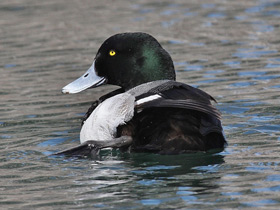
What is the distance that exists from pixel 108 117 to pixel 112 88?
3659mm

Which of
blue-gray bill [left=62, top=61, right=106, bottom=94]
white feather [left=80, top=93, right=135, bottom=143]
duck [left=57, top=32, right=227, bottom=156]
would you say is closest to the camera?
duck [left=57, top=32, right=227, bottom=156]

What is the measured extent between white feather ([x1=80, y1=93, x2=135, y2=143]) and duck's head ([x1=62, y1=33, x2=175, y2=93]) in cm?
65

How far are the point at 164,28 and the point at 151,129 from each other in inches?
267

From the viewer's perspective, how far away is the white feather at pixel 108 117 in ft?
19.6

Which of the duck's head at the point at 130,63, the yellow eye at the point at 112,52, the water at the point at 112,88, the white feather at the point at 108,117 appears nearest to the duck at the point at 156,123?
the white feather at the point at 108,117

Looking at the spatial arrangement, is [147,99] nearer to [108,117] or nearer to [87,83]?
[108,117]

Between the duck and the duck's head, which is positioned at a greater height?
the duck's head

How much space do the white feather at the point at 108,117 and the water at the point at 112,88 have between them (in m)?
0.23

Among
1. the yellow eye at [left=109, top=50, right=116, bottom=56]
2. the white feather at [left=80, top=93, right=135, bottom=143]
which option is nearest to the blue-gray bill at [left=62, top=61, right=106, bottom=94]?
the yellow eye at [left=109, top=50, right=116, bottom=56]

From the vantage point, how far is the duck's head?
6871 millimetres

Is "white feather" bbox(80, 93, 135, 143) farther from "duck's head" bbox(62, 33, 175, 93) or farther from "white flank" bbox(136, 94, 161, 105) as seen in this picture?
"duck's head" bbox(62, 33, 175, 93)

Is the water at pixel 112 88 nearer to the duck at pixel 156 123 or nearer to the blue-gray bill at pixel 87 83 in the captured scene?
the duck at pixel 156 123

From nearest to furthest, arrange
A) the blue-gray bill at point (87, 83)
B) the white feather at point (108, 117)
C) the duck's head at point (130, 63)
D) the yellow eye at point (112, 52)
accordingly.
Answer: the white feather at point (108, 117) < the duck's head at point (130, 63) < the yellow eye at point (112, 52) < the blue-gray bill at point (87, 83)

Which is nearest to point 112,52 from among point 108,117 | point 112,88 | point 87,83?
point 87,83
